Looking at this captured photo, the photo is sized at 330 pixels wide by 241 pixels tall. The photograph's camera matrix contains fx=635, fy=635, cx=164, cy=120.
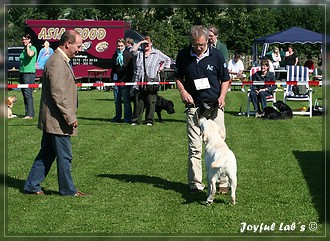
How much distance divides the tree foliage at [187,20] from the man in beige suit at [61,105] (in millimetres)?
26057

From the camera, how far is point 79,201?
23.1 feet

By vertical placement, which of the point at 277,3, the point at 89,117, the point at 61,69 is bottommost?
the point at 89,117

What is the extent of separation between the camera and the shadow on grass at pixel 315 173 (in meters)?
7.03

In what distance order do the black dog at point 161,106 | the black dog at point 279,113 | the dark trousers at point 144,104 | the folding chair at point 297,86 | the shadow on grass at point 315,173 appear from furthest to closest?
the folding chair at point 297,86 < the black dog at point 279,113 < the black dog at point 161,106 < the dark trousers at point 144,104 < the shadow on grass at point 315,173

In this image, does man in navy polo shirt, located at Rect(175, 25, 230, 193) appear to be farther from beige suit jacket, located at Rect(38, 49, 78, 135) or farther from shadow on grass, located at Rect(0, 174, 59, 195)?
shadow on grass, located at Rect(0, 174, 59, 195)

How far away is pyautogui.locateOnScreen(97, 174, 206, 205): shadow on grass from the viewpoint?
719 cm

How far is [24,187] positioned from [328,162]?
13.9 feet

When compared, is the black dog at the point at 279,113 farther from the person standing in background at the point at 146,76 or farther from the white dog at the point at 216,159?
the white dog at the point at 216,159

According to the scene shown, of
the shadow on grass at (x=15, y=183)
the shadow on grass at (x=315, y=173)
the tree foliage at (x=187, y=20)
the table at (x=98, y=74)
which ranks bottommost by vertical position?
the shadow on grass at (x=315, y=173)

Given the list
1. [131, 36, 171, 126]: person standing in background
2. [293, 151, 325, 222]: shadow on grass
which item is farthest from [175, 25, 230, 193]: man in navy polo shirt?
[131, 36, 171, 126]: person standing in background

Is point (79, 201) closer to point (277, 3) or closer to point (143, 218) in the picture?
point (143, 218)

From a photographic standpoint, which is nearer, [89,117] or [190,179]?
[190,179]

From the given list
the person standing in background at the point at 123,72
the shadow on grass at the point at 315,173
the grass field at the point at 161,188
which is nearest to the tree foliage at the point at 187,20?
the person standing in background at the point at 123,72

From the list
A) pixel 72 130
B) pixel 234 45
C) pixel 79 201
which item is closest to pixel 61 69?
pixel 72 130
